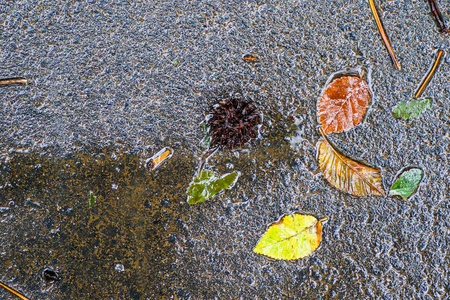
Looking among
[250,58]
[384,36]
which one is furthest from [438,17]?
[250,58]

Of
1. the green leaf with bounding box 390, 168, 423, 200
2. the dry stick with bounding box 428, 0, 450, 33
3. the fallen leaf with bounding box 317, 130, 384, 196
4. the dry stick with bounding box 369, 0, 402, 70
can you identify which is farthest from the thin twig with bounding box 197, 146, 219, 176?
the dry stick with bounding box 428, 0, 450, 33

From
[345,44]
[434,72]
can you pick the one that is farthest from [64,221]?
[434,72]

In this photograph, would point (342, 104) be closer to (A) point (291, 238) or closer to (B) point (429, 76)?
(B) point (429, 76)

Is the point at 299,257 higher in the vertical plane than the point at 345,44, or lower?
lower

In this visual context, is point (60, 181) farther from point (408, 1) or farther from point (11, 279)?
point (408, 1)

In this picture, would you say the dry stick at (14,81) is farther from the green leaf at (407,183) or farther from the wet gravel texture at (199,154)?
the green leaf at (407,183)
